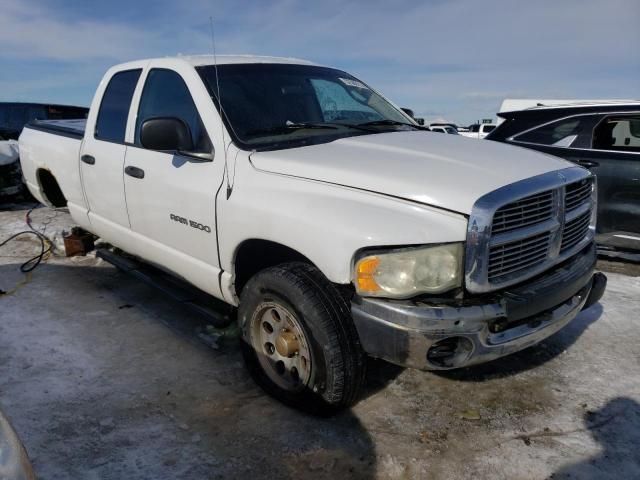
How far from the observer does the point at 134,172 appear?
141 inches

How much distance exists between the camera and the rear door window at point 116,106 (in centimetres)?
393

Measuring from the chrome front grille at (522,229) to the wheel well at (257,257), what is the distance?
2.89 feet

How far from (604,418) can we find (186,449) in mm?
2226

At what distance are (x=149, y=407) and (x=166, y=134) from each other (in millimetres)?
1563

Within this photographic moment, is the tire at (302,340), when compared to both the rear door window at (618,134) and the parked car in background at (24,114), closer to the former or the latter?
the rear door window at (618,134)

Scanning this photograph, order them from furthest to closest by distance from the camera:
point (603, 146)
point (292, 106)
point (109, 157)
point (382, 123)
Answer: point (603, 146) < point (109, 157) < point (382, 123) < point (292, 106)

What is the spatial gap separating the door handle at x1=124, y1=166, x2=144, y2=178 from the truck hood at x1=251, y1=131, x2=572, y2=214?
115 cm

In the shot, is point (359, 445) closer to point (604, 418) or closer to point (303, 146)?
point (604, 418)

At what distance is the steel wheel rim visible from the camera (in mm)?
2627

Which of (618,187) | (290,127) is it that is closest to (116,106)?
(290,127)

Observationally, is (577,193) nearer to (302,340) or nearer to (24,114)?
(302,340)

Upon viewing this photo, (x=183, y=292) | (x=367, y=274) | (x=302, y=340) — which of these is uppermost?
(x=367, y=274)

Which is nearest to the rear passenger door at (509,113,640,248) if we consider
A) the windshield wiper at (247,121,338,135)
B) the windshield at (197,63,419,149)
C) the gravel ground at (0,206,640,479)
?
the gravel ground at (0,206,640,479)

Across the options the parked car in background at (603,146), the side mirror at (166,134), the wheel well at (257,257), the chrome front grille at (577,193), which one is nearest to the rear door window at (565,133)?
the parked car in background at (603,146)
